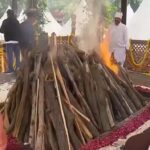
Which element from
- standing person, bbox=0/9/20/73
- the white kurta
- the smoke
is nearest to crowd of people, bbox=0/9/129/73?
standing person, bbox=0/9/20/73

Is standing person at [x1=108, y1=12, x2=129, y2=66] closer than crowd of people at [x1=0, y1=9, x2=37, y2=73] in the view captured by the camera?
Yes

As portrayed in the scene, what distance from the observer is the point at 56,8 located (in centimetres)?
2288

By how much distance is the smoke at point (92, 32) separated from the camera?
23.1 ft

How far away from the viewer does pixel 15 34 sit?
12.2 meters

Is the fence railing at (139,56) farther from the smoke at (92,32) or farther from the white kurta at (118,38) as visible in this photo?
the smoke at (92,32)

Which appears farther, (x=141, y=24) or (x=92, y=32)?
(x=141, y=24)

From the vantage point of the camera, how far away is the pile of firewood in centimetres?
512

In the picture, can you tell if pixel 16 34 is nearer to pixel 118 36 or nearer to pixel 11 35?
pixel 11 35

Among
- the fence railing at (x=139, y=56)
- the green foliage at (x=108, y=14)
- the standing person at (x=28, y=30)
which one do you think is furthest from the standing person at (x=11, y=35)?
the fence railing at (x=139, y=56)

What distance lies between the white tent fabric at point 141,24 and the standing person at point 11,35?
4508 millimetres

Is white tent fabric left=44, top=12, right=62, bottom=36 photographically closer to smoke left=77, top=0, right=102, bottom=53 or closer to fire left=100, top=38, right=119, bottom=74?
smoke left=77, top=0, right=102, bottom=53

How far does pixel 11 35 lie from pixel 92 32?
5.40m

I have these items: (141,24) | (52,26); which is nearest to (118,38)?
(141,24)

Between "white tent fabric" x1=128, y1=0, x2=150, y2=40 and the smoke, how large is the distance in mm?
6026
